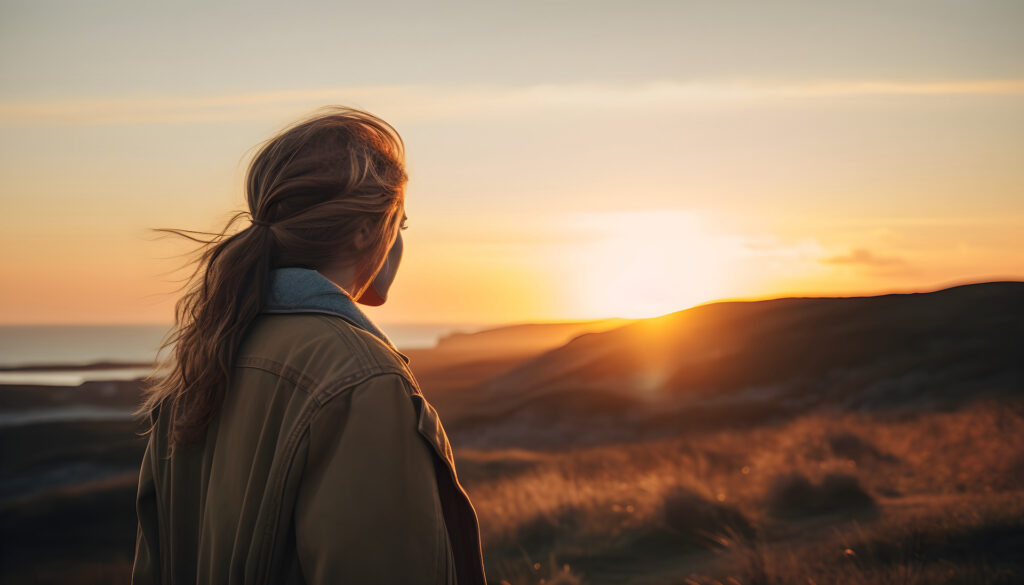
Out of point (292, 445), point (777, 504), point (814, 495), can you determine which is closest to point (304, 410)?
point (292, 445)

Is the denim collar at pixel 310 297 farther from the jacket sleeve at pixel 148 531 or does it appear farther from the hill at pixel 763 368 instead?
the hill at pixel 763 368

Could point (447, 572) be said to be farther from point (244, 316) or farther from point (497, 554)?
point (497, 554)

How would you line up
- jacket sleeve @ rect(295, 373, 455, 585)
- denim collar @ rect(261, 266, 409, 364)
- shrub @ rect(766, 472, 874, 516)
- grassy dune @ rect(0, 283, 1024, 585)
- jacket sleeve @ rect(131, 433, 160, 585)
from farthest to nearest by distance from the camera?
1. shrub @ rect(766, 472, 874, 516)
2. grassy dune @ rect(0, 283, 1024, 585)
3. jacket sleeve @ rect(131, 433, 160, 585)
4. denim collar @ rect(261, 266, 409, 364)
5. jacket sleeve @ rect(295, 373, 455, 585)

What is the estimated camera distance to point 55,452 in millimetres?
10977

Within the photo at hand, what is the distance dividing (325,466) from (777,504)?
26.3ft

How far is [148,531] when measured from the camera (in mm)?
1992

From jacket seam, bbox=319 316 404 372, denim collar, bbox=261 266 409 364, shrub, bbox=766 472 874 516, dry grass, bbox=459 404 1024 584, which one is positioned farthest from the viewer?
shrub, bbox=766 472 874 516

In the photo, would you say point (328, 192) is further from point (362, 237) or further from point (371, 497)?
point (371, 497)

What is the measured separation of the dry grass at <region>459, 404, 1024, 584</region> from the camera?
6.04 m

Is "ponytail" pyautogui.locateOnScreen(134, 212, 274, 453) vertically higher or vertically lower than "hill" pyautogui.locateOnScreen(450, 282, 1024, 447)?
higher

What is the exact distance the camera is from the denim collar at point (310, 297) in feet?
5.49

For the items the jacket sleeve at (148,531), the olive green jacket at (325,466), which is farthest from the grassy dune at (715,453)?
the olive green jacket at (325,466)

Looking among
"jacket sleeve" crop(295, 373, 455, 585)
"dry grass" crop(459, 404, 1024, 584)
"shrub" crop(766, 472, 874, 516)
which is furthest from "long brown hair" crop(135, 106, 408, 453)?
"shrub" crop(766, 472, 874, 516)

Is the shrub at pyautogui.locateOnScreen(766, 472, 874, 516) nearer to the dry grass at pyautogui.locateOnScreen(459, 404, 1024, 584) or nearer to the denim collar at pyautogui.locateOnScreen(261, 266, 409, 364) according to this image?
the dry grass at pyautogui.locateOnScreen(459, 404, 1024, 584)
